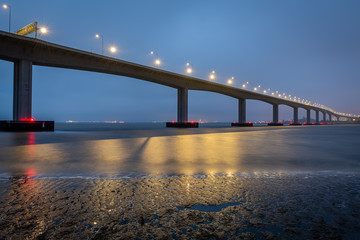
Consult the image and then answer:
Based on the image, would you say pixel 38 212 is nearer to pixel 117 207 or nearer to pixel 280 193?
pixel 117 207

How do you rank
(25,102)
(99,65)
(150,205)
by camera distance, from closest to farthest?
(150,205)
(25,102)
(99,65)

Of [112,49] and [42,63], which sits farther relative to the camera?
[112,49]

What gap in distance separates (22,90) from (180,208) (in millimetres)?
29447

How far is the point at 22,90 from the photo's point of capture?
23828mm

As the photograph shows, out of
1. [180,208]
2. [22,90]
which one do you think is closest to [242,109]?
[22,90]

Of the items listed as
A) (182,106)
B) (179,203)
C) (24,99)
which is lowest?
(179,203)

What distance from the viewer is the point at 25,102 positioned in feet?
78.5

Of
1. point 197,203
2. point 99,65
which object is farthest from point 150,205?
point 99,65

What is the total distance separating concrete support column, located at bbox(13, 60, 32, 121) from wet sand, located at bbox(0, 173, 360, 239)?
2576 centimetres

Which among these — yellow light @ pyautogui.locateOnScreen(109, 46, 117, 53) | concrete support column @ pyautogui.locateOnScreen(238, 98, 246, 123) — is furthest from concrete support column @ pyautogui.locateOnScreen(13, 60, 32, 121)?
concrete support column @ pyautogui.locateOnScreen(238, 98, 246, 123)

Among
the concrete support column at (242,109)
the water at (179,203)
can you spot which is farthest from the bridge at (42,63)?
the concrete support column at (242,109)

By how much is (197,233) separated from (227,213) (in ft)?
2.06

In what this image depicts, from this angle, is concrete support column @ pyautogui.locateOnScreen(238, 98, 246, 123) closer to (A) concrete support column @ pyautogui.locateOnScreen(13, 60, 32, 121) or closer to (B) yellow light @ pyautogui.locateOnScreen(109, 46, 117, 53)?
(B) yellow light @ pyautogui.locateOnScreen(109, 46, 117, 53)

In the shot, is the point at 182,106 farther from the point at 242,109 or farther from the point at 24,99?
the point at 24,99
